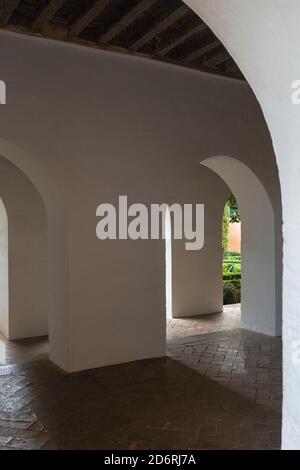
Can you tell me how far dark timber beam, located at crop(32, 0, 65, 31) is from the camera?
14.1 ft

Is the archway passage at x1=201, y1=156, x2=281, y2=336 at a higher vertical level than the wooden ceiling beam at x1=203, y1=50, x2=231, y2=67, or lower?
lower

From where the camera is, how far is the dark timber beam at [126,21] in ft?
14.4

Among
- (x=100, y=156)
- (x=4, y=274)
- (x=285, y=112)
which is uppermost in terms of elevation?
(x=100, y=156)

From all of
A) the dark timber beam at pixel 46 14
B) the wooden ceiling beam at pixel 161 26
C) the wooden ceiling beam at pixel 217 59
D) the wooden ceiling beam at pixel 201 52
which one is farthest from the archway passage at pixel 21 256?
the wooden ceiling beam at pixel 217 59

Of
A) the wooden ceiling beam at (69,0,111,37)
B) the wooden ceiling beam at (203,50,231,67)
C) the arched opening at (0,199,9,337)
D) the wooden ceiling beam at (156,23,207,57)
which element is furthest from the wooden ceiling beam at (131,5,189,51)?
the arched opening at (0,199,9,337)

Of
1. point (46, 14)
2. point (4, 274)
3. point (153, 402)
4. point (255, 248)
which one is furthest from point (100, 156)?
point (4, 274)

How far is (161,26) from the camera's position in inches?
190

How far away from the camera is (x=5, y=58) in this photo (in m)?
4.69

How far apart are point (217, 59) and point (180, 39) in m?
0.90

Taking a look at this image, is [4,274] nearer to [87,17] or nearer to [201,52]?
[87,17]

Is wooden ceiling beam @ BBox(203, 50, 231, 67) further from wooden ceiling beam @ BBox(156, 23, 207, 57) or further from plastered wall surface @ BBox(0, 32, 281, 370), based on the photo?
wooden ceiling beam @ BBox(156, 23, 207, 57)

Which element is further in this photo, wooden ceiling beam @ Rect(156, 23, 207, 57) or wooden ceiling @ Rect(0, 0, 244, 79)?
wooden ceiling beam @ Rect(156, 23, 207, 57)

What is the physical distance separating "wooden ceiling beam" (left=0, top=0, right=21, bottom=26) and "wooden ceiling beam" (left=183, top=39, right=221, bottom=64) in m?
2.35
